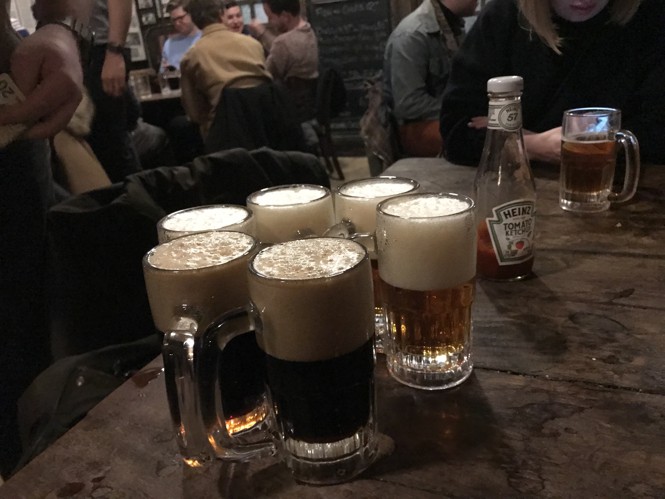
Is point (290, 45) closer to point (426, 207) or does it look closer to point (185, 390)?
point (426, 207)

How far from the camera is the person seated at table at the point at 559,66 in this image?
5.82 feet

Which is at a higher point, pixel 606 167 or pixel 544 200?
pixel 606 167

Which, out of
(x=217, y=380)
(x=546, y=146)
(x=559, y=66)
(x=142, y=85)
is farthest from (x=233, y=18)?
(x=217, y=380)

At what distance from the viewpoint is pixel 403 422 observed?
71cm

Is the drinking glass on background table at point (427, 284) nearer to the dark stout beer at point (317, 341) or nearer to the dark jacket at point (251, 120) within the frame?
the dark stout beer at point (317, 341)

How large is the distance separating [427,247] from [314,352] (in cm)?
21

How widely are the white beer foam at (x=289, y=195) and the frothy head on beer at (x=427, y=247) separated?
0.62 ft

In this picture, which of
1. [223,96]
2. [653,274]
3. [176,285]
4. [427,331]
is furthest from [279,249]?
[223,96]

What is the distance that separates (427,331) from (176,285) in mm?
341

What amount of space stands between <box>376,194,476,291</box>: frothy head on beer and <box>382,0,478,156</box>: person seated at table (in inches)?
97.4

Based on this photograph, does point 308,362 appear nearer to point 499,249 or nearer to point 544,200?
point 499,249

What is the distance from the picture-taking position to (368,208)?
86 cm

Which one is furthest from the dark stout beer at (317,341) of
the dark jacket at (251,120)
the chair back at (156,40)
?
the chair back at (156,40)

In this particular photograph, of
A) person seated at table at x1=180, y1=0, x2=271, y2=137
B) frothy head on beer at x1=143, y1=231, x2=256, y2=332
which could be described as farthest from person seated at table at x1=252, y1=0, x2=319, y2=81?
frothy head on beer at x1=143, y1=231, x2=256, y2=332
